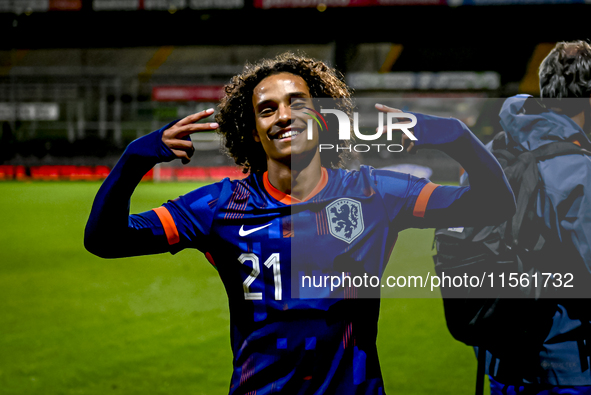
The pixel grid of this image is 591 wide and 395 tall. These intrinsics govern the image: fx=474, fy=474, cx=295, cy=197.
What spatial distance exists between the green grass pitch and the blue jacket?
0.67 metres

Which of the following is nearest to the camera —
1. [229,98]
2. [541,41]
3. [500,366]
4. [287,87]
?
[287,87]

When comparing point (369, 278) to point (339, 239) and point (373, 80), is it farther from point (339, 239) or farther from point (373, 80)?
point (373, 80)

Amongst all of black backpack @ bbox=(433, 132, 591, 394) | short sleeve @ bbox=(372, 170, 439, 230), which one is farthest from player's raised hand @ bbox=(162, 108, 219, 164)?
black backpack @ bbox=(433, 132, 591, 394)

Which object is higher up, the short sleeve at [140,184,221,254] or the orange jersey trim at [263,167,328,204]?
the orange jersey trim at [263,167,328,204]

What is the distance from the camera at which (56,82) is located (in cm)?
2375

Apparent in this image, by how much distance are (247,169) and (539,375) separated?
1.46 meters

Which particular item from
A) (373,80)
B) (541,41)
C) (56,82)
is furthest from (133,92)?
(541,41)

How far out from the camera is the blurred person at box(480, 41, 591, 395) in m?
1.70

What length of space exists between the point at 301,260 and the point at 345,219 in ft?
0.70

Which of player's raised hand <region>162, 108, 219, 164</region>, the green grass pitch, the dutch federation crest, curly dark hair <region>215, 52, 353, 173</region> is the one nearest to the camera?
player's raised hand <region>162, 108, 219, 164</region>

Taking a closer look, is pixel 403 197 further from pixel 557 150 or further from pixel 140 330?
pixel 140 330

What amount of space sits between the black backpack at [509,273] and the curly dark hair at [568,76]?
0.21 metres

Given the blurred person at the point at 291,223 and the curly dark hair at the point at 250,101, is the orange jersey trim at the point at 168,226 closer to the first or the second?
the blurred person at the point at 291,223

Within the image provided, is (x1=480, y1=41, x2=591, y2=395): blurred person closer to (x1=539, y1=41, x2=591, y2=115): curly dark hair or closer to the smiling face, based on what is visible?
(x1=539, y1=41, x2=591, y2=115): curly dark hair
